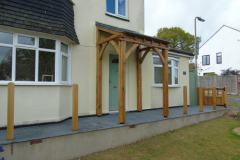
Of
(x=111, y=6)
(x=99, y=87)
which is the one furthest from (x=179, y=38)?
(x=99, y=87)

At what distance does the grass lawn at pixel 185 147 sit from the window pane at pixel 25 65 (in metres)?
2.67

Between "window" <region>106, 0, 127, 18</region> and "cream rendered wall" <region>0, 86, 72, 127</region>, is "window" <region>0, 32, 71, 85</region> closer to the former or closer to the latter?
"cream rendered wall" <region>0, 86, 72, 127</region>

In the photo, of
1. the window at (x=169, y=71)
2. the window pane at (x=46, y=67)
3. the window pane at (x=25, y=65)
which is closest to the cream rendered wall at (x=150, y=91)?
the window at (x=169, y=71)

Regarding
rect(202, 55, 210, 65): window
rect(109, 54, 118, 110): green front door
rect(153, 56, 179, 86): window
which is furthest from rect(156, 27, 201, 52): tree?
rect(109, 54, 118, 110): green front door

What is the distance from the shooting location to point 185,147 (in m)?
4.67

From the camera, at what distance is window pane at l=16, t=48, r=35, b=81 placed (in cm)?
458

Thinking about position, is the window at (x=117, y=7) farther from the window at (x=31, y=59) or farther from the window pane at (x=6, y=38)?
the window pane at (x=6, y=38)

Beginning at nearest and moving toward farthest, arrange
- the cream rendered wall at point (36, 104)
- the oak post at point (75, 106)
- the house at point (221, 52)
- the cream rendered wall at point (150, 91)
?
the oak post at point (75, 106) < the cream rendered wall at point (36, 104) < the cream rendered wall at point (150, 91) < the house at point (221, 52)

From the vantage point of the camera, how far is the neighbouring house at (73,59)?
4.48 metres

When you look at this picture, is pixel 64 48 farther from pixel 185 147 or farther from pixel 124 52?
pixel 185 147

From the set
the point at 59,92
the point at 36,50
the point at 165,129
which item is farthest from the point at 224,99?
the point at 36,50

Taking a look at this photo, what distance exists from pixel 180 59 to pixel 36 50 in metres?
7.52

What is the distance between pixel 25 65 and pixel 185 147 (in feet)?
16.1

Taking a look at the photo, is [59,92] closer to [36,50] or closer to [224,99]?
[36,50]
